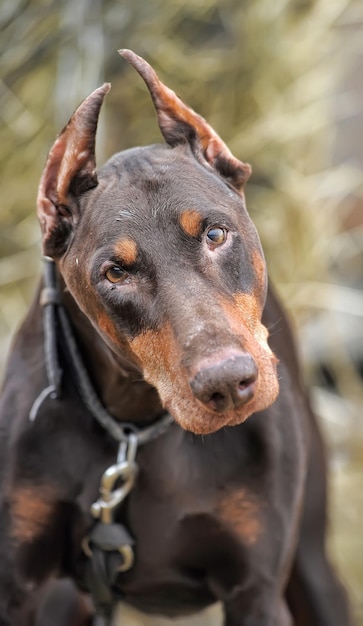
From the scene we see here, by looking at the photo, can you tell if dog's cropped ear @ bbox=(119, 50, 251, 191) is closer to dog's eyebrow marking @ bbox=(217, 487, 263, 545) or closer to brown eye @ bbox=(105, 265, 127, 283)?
brown eye @ bbox=(105, 265, 127, 283)

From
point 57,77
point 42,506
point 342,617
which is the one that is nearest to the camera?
point 42,506

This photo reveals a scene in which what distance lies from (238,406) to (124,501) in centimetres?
68

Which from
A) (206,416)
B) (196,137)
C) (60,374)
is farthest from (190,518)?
(196,137)

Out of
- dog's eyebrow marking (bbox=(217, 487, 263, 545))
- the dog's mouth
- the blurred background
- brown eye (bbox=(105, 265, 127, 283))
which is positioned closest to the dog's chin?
the dog's mouth


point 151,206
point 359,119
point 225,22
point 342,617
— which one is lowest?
point 359,119

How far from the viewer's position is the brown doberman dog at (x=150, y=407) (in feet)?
7.90

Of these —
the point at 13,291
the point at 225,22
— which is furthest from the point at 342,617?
the point at 225,22

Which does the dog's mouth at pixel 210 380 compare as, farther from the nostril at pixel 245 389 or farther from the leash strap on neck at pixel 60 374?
the leash strap on neck at pixel 60 374

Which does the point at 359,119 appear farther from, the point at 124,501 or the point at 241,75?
the point at 124,501

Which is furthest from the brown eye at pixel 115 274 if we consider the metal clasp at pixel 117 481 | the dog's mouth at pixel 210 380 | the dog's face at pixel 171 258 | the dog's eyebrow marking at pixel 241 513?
the dog's eyebrow marking at pixel 241 513

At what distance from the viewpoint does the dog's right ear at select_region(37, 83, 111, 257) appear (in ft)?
8.39

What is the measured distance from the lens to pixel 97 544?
285 cm

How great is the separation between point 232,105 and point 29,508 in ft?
6.97

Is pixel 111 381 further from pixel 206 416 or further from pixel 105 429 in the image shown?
pixel 206 416
